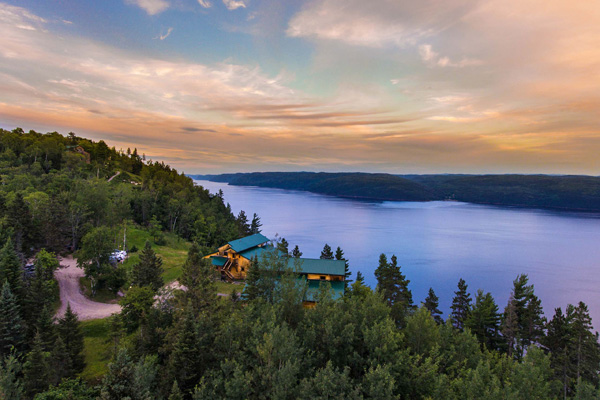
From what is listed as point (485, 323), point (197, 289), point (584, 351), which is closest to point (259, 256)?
point (197, 289)

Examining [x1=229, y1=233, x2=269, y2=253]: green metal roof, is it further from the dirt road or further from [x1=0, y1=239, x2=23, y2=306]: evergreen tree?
[x1=0, y1=239, x2=23, y2=306]: evergreen tree

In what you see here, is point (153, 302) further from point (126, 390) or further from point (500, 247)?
point (500, 247)

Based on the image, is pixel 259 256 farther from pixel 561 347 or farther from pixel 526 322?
pixel 561 347

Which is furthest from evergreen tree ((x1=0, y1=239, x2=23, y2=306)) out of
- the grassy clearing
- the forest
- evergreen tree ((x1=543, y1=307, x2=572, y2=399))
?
evergreen tree ((x1=543, y1=307, x2=572, y2=399))

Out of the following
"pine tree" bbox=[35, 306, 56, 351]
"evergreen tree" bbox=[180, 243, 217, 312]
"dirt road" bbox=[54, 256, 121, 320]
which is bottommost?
"dirt road" bbox=[54, 256, 121, 320]

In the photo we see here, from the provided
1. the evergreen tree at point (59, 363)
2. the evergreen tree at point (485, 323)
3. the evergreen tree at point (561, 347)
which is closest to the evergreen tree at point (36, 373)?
the evergreen tree at point (59, 363)

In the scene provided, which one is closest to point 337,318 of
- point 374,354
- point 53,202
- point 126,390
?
point 374,354

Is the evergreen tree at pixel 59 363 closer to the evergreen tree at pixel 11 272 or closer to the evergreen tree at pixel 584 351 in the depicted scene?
the evergreen tree at pixel 11 272
